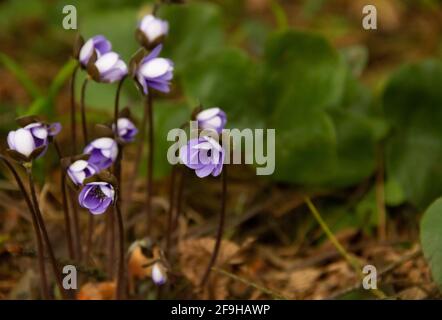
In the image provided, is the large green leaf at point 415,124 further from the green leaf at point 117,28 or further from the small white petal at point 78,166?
the small white petal at point 78,166

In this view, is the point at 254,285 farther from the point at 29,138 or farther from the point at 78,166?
the point at 29,138

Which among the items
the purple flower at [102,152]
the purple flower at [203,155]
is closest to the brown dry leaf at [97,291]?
the purple flower at [102,152]

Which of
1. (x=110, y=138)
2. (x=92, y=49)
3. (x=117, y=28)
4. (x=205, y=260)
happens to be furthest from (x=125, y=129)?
(x=117, y=28)

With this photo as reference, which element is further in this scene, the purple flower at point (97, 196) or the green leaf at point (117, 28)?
the green leaf at point (117, 28)

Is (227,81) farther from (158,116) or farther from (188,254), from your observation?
(188,254)

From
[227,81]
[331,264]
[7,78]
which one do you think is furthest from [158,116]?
[7,78]

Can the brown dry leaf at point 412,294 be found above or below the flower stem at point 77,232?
below

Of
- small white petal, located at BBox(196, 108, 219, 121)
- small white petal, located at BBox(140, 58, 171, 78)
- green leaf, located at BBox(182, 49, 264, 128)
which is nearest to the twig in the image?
small white petal, located at BBox(196, 108, 219, 121)
